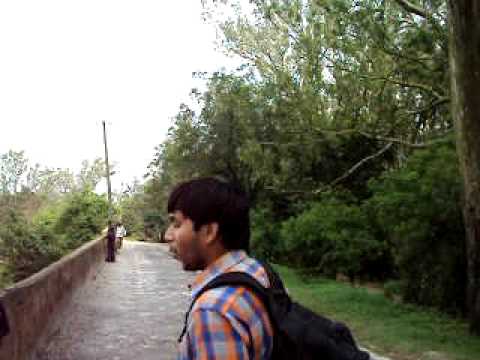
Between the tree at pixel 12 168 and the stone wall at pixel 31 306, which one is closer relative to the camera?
the stone wall at pixel 31 306

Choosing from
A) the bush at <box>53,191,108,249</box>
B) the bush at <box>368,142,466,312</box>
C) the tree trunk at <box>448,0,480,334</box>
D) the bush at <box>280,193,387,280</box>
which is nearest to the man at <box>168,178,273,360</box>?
the tree trunk at <box>448,0,480,334</box>

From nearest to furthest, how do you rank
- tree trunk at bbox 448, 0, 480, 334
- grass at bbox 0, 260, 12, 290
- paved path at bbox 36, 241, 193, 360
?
paved path at bbox 36, 241, 193, 360
tree trunk at bbox 448, 0, 480, 334
grass at bbox 0, 260, 12, 290

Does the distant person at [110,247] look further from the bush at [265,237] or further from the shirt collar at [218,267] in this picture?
the shirt collar at [218,267]

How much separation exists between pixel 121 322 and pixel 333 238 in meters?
7.42

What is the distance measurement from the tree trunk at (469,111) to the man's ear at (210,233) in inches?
342

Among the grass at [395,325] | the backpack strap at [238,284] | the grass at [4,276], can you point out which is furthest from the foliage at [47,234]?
the backpack strap at [238,284]

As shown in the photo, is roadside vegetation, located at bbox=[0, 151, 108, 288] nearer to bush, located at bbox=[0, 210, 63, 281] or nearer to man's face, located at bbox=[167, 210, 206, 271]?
bush, located at bbox=[0, 210, 63, 281]

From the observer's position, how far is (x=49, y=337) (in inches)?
415

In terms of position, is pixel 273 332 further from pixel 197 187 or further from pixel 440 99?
pixel 440 99

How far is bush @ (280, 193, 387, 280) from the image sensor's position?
17969mm

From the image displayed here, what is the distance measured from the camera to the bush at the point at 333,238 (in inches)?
707

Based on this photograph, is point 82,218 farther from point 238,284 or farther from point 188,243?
point 238,284

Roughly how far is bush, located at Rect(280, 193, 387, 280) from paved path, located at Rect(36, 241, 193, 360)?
3686 millimetres

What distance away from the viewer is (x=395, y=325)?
36.2 ft
